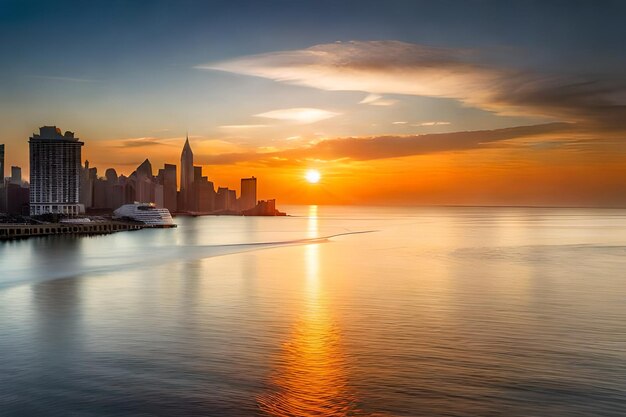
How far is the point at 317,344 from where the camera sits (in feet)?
111

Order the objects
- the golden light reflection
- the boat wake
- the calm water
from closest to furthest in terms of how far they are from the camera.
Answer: the golden light reflection < the calm water < the boat wake

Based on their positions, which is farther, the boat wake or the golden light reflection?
the boat wake

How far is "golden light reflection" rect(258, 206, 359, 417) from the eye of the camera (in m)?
22.7

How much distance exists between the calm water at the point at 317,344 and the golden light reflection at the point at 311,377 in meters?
0.11

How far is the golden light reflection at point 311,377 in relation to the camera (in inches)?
893

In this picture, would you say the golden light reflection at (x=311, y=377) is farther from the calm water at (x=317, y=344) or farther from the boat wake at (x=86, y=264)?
the boat wake at (x=86, y=264)

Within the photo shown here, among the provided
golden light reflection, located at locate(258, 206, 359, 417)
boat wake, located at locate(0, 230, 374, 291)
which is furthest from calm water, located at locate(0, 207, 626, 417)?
boat wake, located at locate(0, 230, 374, 291)

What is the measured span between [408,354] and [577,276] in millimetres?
42802

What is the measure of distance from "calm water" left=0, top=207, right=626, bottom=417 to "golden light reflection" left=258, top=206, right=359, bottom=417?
0.11 meters

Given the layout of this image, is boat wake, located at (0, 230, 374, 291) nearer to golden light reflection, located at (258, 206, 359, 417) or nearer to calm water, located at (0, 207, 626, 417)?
calm water, located at (0, 207, 626, 417)

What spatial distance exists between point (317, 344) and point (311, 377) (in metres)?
7.01

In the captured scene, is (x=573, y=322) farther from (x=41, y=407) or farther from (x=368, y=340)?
(x=41, y=407)

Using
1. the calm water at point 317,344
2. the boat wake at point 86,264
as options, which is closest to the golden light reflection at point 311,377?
the calm water at point 317,344

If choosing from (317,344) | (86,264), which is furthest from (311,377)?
(86,264)
